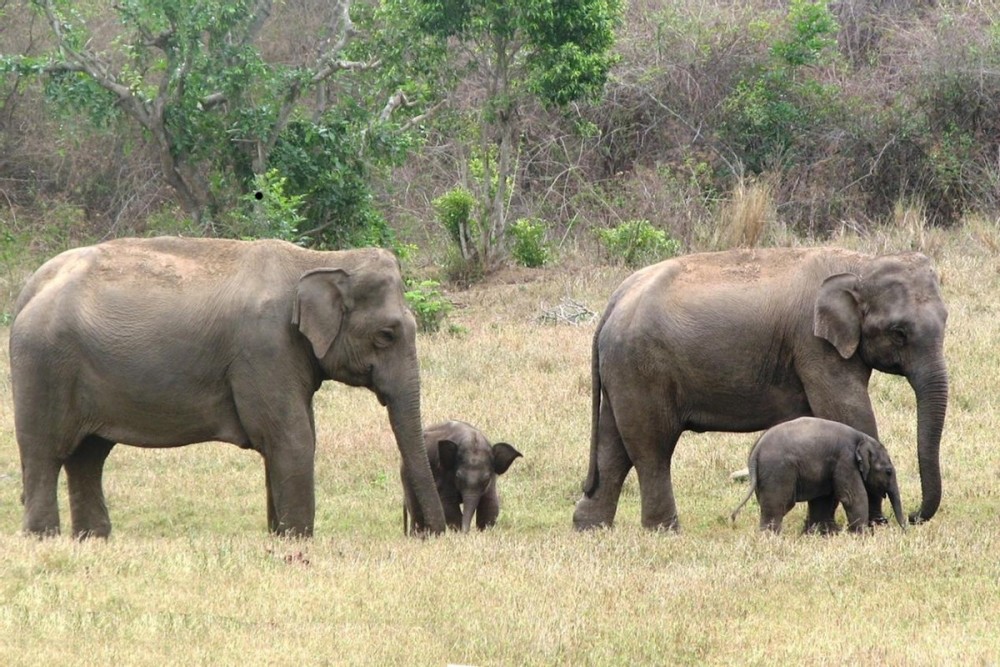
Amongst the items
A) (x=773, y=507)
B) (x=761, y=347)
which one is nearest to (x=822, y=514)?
(x=773, y=507)

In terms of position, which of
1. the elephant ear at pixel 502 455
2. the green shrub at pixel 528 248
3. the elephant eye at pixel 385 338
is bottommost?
the green shrub at pixel 528 248

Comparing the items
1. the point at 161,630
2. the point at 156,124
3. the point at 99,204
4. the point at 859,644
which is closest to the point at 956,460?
the point at 859,644

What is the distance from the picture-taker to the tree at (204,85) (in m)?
19.8

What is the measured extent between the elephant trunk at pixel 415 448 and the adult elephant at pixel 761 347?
1261 millimetres

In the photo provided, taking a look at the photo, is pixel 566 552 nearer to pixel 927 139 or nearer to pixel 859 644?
pixel 859 644

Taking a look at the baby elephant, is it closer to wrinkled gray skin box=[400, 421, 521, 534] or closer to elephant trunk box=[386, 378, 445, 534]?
wrinkled gray skin box=[400, 421, 521, 534]

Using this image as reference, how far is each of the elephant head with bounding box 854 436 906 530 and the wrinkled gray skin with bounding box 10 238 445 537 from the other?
2492mm

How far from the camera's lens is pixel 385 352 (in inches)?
378

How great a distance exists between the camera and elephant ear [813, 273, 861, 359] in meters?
9.71

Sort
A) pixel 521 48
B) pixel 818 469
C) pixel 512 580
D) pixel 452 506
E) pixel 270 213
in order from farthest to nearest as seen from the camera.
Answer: pixel 521 48, pixel 270 213, pixel 452 506, pixel 818 469, pixel 512 580

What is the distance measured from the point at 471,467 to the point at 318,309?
1572 mm

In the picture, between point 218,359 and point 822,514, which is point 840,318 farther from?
point 218,359

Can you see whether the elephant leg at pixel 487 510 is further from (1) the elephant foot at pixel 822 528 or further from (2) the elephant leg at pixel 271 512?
(1) the elephant foot at pixel 822 528

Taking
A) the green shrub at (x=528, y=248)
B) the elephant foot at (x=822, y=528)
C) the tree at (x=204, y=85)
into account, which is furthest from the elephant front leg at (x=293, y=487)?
the green shrub at (x=528, y=248)
